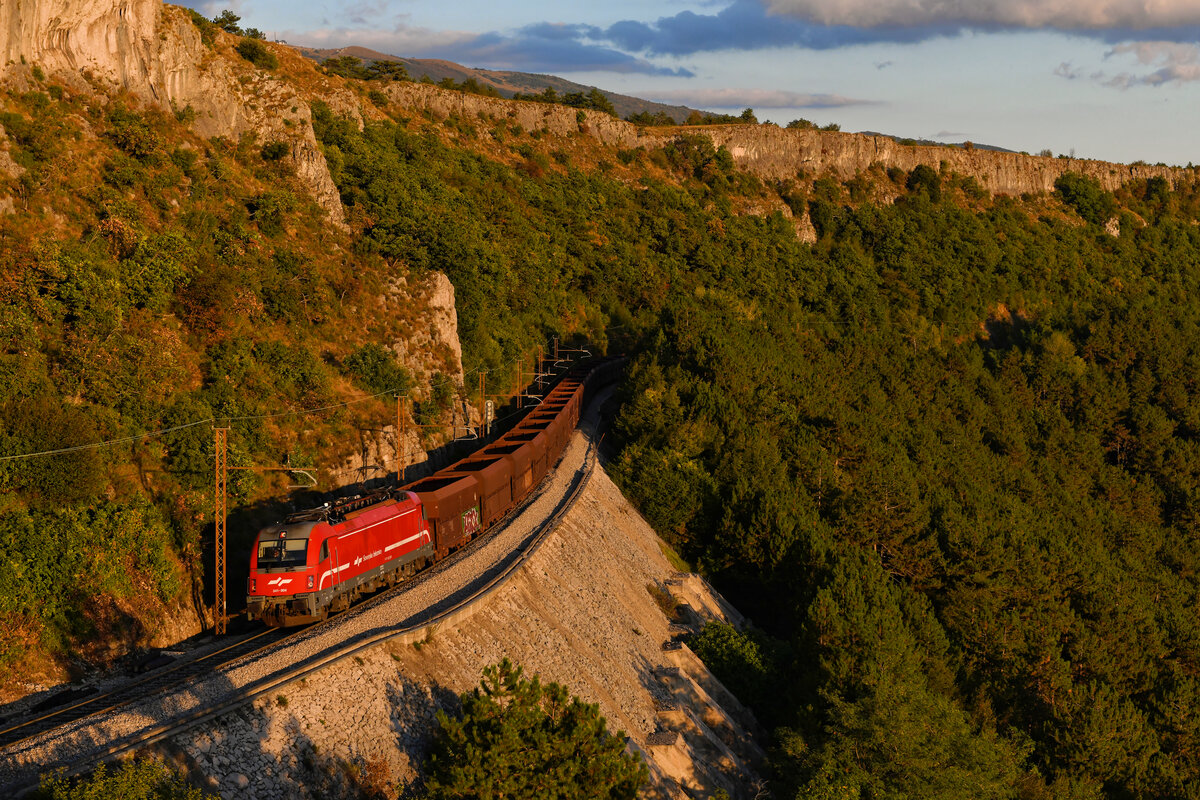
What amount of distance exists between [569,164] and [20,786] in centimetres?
10806

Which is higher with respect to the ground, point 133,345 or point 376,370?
point 133,345

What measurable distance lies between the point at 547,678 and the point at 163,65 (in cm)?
4250

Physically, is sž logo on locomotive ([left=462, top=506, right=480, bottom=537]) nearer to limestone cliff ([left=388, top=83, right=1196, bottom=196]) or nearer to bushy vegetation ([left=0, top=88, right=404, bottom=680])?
bushy vegetation ([left=0, top=88, right=404, bottom=680])

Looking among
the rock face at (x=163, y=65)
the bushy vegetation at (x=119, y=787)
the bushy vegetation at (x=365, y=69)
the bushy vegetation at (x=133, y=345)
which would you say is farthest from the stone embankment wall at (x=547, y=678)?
the bushy vegetation at (x=365, y=69)

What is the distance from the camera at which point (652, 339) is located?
7400 cm

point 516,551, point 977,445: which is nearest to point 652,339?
point 977,445

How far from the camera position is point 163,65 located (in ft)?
173

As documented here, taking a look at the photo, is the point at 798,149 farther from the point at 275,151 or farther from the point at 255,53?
the point at 275,151

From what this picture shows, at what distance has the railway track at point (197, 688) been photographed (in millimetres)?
17359

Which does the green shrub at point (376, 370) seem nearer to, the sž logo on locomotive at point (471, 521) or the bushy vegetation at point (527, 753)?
the sž logo on locomotive at point (471, 521)

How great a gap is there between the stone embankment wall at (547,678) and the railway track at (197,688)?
34cm

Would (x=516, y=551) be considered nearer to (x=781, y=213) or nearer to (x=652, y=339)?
(x=652, y=339)

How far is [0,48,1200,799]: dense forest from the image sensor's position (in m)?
31.4

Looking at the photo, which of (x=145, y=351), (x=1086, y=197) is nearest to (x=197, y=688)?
(x=145, y=351)
